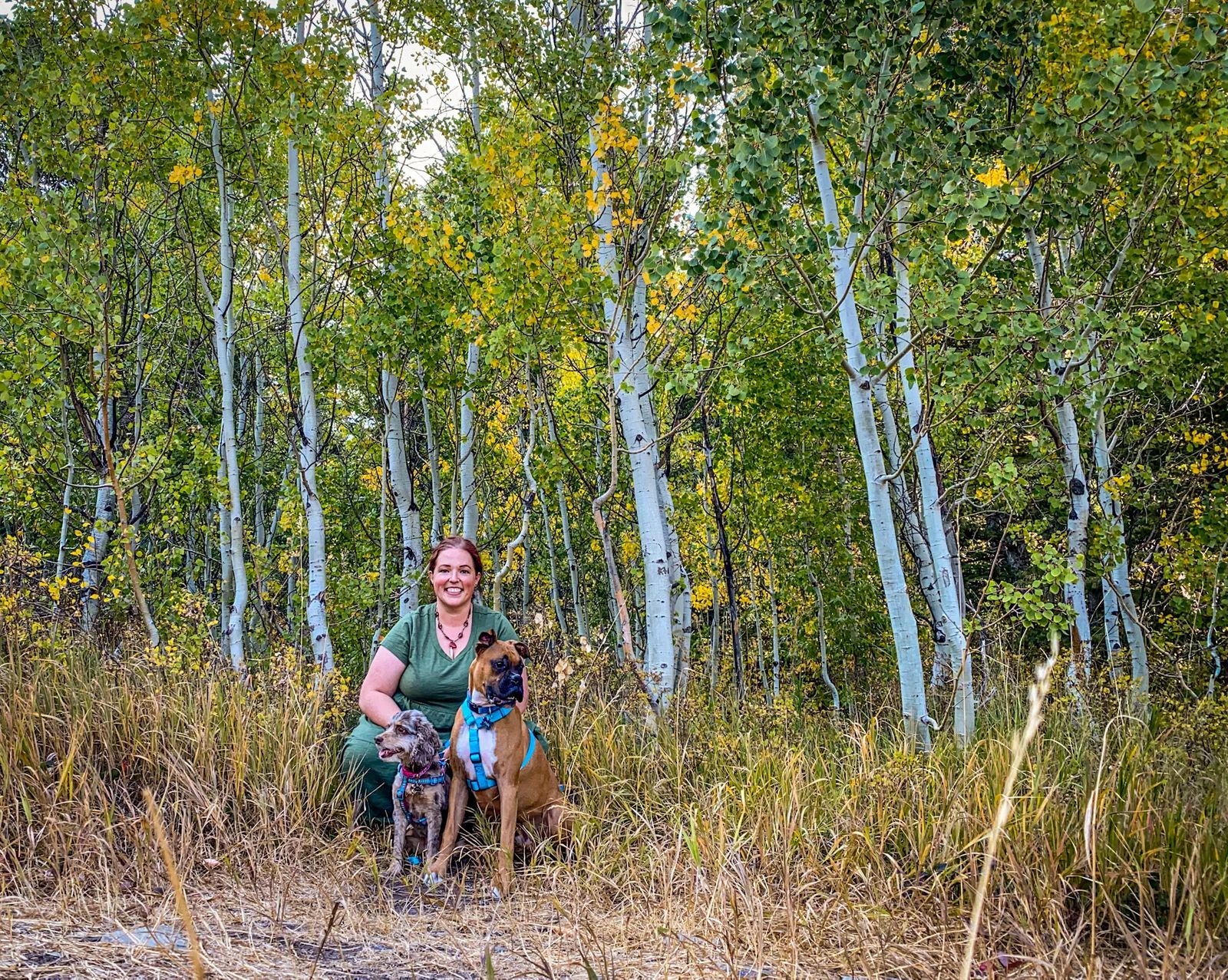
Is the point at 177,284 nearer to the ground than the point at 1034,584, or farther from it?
farther from it

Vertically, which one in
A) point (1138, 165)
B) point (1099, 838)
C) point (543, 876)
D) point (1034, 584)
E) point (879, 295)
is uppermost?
point (1138, 165)

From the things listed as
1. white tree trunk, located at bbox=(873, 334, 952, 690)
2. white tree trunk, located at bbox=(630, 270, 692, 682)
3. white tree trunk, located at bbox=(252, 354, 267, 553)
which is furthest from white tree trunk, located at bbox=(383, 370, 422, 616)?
white tree trunk, located at bbox=(873, 334, 952, 690)

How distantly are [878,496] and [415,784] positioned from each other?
3.09 metres

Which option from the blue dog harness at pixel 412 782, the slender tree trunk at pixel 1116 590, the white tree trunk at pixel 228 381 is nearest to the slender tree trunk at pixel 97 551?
the white tree trunk at pixel 228 381

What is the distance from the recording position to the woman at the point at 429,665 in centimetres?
445

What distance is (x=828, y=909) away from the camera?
10.5ft

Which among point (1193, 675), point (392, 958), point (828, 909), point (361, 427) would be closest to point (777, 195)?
point (828, 909)

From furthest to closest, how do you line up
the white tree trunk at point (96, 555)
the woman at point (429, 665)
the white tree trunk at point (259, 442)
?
the white tree trunk at point (259, 442), the white tree trunk at point (96, 555), the woman at point (429, 665)

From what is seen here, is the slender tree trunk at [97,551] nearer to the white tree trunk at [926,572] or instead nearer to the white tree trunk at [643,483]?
the white tree trunk at [643,483]

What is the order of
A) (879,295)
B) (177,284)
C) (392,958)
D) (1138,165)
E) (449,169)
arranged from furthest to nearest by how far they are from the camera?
(177,284), (449,169), (879,295), (1138,165), (392,958)

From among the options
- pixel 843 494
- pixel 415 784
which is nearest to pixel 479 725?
pixel 415 784

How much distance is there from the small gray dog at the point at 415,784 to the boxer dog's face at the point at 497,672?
0.33 m

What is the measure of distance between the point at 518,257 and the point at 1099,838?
4821 millimetres

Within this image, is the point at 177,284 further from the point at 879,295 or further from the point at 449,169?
the point at 879,295
